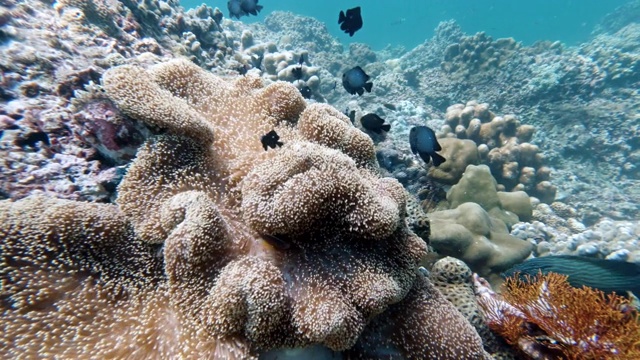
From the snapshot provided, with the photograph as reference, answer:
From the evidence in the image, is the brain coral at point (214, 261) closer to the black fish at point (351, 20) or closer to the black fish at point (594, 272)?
the black fish at point (594, 272)

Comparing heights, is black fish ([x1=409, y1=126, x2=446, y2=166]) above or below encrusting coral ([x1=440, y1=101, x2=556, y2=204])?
below

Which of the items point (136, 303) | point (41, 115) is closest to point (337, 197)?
point (136, 303)

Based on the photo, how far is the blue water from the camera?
53.8m

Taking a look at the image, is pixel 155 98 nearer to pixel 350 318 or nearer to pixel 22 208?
pixel 22 208

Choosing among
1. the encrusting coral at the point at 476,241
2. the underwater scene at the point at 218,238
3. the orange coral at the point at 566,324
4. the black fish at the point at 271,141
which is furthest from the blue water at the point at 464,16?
the black fish at the point at 271,141

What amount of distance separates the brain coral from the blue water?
151 ft

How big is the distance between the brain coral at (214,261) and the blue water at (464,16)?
45.9 metres

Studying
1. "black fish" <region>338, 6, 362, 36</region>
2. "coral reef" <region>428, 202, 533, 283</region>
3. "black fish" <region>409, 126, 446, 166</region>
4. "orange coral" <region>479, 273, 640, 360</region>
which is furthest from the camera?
"black fish" <region>338, 6, 362, 36</region>

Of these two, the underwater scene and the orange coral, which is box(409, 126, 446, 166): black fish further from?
the orange coral

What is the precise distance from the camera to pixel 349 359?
2031mm

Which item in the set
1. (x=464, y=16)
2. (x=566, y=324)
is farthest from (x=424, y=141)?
(x=464, y=16)

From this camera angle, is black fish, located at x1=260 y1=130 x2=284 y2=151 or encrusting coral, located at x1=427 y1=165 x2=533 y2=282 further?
encrusting coral, located at x1=427 y1=165 x2=533 y2=282

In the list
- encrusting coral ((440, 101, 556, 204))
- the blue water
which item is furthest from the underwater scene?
the blue water

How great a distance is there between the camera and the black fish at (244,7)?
21.1 feet
